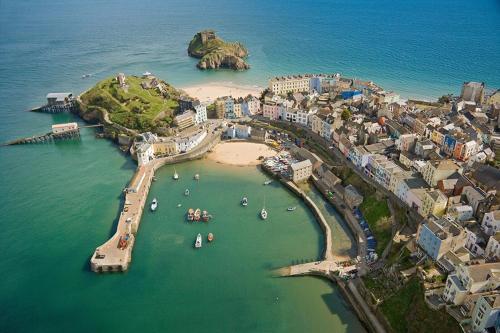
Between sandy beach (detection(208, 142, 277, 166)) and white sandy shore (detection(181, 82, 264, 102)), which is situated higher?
white sandy shore (detection(181, 82, 264, 102))

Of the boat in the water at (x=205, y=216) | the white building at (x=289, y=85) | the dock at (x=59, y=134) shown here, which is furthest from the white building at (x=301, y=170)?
the dock at (x=59, y=134)

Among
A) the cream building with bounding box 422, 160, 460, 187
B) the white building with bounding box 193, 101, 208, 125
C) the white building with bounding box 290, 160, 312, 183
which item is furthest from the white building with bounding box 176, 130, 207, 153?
the cream building with bounding box 422, 160, 460, 187

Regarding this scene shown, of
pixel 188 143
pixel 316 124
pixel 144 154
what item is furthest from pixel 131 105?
pixel 316 124

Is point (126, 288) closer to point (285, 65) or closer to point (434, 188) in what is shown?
point (434, 188)

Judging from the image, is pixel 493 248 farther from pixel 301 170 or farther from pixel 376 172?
pixel 301 170

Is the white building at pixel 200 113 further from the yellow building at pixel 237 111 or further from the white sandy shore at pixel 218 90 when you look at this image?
the white sandy shore at pixel 218 90

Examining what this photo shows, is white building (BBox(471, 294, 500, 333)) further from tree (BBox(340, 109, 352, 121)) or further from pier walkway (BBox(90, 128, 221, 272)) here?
tree (BBox(340, 109, 352, 121))
